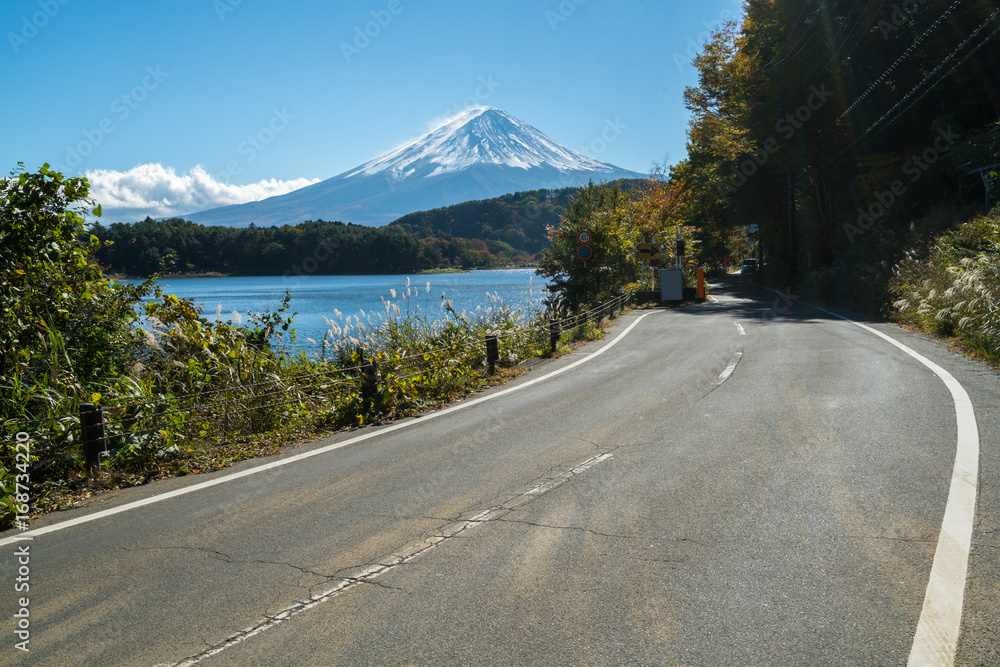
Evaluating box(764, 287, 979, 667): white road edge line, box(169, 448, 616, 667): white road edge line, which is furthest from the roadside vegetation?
box(764, 287, 979, 667): white road edge line

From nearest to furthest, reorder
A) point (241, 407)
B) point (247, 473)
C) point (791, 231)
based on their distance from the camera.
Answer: point (247, 473), point (241, 407), point (791, 231)

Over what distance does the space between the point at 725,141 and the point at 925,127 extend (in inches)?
430

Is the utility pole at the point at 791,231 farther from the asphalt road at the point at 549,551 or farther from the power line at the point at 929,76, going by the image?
the asphalt road at the point at 549,551

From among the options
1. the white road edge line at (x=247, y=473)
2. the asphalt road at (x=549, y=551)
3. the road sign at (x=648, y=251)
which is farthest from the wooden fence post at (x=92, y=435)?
the road sign at (x=648, y=251)

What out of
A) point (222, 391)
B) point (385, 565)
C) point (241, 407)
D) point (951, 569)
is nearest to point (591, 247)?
point (241, 407)

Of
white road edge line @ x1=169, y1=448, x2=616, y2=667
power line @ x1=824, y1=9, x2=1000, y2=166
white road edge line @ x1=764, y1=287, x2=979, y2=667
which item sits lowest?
white road edge line @ x1=764, y1=287, x2=979, y2=667

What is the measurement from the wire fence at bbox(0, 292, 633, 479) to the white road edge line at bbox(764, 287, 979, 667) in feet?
21.3

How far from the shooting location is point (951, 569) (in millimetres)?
3637

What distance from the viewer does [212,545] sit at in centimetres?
445

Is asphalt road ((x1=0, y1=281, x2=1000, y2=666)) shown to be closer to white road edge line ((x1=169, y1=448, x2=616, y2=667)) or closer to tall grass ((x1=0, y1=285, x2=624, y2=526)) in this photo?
white road edge line ((x1=169, y1=448, x2=616, y2=667))

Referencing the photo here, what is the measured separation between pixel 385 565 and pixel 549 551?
108cm

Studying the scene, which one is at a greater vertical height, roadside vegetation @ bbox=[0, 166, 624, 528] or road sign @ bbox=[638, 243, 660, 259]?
road sign @ bbox=[638, 243, 660, 259]

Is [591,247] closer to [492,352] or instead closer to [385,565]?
[492,352]

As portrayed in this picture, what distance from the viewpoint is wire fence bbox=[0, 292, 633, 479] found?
607 centimetres
